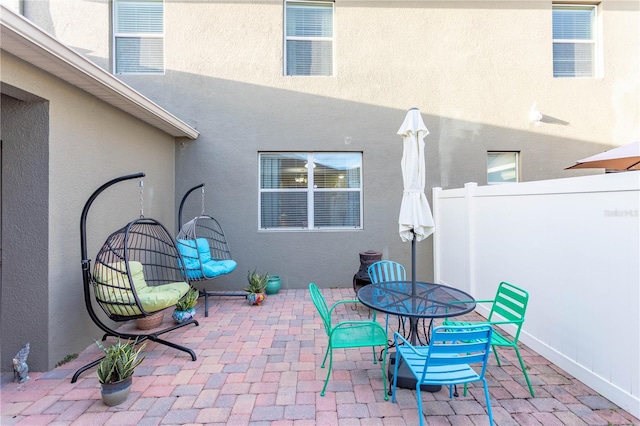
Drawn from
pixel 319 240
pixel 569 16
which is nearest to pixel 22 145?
pixel 319 240

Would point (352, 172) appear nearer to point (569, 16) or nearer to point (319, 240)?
point (319, 240)

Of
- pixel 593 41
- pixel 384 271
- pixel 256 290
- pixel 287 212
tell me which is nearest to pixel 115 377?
pixel 256 290

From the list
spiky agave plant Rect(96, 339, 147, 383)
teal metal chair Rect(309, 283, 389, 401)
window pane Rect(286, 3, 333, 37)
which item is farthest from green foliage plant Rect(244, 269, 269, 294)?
window pane Rect(286, 3, 333, 37)

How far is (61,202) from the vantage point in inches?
119

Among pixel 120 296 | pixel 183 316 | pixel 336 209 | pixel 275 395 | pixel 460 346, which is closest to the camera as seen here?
pixel 460 346

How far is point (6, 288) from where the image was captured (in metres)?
2.88

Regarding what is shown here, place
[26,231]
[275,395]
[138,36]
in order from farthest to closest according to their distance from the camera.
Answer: [138,36] < [26,231] < [275,395]

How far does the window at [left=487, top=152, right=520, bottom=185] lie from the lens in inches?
227

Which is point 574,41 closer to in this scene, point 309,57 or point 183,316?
point 309,57

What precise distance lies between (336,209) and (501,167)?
10.7 feet

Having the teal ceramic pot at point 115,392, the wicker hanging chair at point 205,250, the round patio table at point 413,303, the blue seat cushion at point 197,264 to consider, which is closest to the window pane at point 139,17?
the wicker hanging chair at point 205,250

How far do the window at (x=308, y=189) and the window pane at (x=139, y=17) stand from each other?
3.05 metres

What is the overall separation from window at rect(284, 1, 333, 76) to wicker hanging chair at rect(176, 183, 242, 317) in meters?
2.91

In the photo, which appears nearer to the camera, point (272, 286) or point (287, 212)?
point (272, 286)
